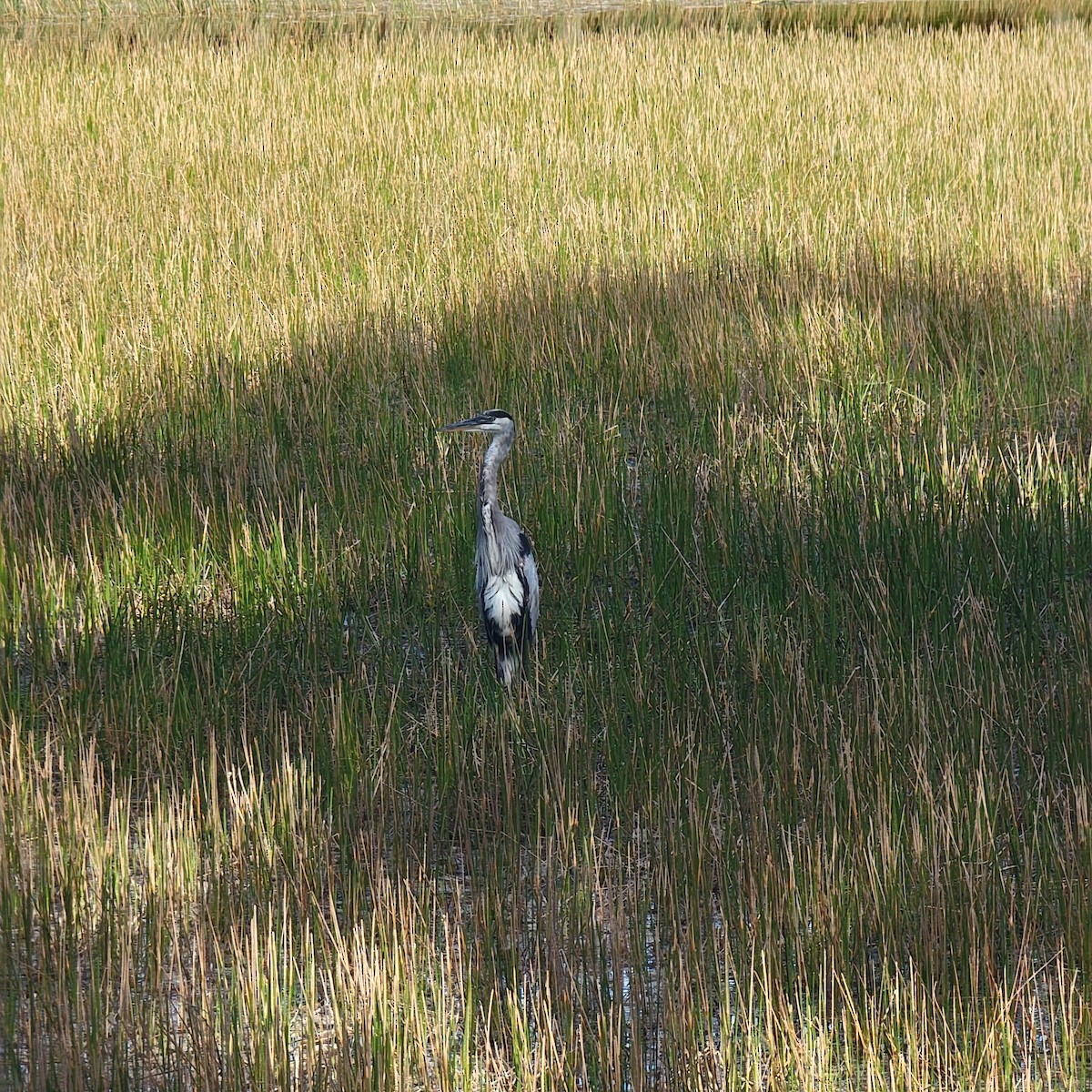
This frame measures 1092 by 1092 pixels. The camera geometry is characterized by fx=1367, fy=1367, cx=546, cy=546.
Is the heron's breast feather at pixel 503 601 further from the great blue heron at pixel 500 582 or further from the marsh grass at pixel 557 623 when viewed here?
the marsh grass at pixel 557 623

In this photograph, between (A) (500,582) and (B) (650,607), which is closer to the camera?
(A) (500,582)

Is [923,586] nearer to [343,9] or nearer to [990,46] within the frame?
[990,46]

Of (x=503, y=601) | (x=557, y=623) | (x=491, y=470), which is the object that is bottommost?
(x=557, y=623)

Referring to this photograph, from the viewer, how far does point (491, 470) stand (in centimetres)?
361

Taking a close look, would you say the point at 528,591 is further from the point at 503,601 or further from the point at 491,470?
the point at 491,470

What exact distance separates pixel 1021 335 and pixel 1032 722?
3.02 metres

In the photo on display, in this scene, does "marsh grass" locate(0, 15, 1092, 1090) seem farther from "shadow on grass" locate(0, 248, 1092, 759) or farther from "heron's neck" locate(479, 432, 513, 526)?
"heron's neck" locate(479, 432, 513, 526)

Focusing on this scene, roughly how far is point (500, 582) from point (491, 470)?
30cm

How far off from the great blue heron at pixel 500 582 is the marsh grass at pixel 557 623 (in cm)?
10

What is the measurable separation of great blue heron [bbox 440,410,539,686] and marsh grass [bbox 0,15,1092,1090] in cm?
10

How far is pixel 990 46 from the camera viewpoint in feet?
38.1

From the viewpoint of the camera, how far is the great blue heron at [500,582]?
3.55m

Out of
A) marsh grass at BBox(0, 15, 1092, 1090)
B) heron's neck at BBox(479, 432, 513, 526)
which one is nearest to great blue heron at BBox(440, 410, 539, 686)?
heron's neck at BBox(479, 432, 513, 526)

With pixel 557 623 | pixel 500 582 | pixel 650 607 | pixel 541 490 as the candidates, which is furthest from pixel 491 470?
pixel 541 490
